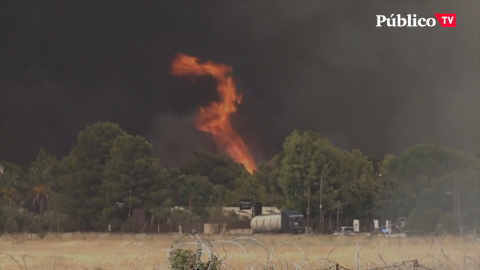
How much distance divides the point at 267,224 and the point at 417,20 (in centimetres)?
3991

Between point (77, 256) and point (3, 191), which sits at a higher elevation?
point (3, 191)

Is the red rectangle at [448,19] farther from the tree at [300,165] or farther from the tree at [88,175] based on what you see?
the tree at [88,175]

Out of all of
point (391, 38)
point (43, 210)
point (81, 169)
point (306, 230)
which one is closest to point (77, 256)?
point (306, 230)

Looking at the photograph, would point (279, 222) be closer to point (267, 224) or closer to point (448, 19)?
point (267, 224)

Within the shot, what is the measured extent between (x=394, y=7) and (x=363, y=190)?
2505 cm

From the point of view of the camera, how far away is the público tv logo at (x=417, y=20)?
10604 cm

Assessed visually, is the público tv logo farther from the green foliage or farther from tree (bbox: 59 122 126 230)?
the green foliage

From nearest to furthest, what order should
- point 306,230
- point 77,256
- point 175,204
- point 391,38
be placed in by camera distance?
1. point 77,256
2. point 306,230
3. point 175,204
4. point 391,38

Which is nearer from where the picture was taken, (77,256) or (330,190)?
(77,256)

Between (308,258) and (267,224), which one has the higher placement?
(267,224)

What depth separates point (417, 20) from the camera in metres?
110

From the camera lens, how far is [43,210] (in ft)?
368

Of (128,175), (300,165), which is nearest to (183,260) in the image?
(128,175)

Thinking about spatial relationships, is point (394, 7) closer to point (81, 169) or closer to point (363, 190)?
point (363, 190)
